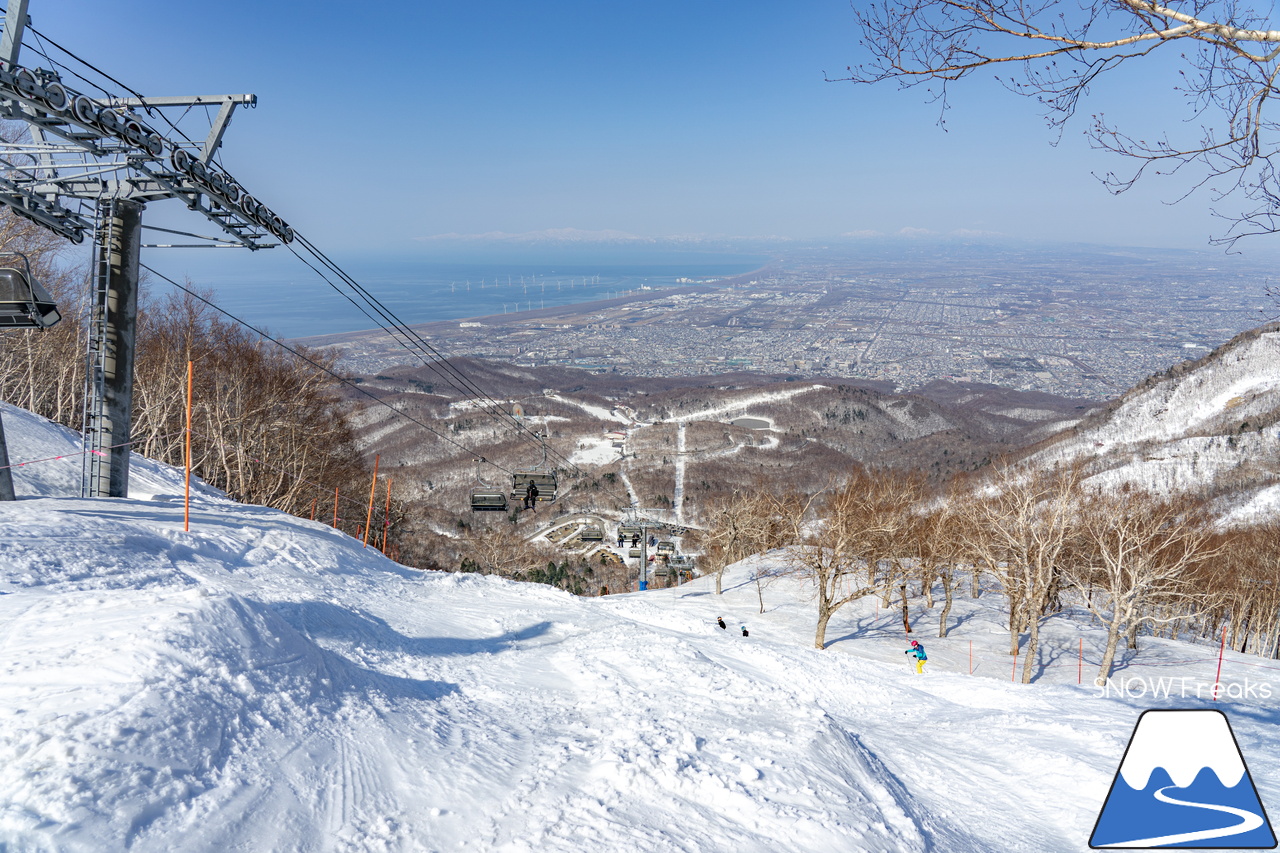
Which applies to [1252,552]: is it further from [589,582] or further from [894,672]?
[589,582]

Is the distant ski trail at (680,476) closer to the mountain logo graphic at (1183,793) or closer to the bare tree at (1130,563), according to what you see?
the bare tree at (1130,563)

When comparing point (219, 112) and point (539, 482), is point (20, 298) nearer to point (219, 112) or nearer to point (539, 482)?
point (219, 112)

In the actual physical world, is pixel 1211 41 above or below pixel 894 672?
above

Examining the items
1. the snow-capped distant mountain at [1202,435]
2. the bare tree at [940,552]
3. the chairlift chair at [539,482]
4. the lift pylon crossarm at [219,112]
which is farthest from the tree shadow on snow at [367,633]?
the snow-capped distant mountain at [1202,435]

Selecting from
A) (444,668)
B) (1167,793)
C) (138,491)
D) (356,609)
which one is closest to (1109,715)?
(1167,793)

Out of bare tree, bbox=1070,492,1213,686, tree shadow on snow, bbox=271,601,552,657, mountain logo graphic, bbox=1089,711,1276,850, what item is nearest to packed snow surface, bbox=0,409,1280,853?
tree shadow on snow, bbox=271,601,552,657

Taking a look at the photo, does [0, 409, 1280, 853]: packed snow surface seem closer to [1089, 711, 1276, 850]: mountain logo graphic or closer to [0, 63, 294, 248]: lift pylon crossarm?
[1089, 711, 1276, 850]: mountain logo graphic
